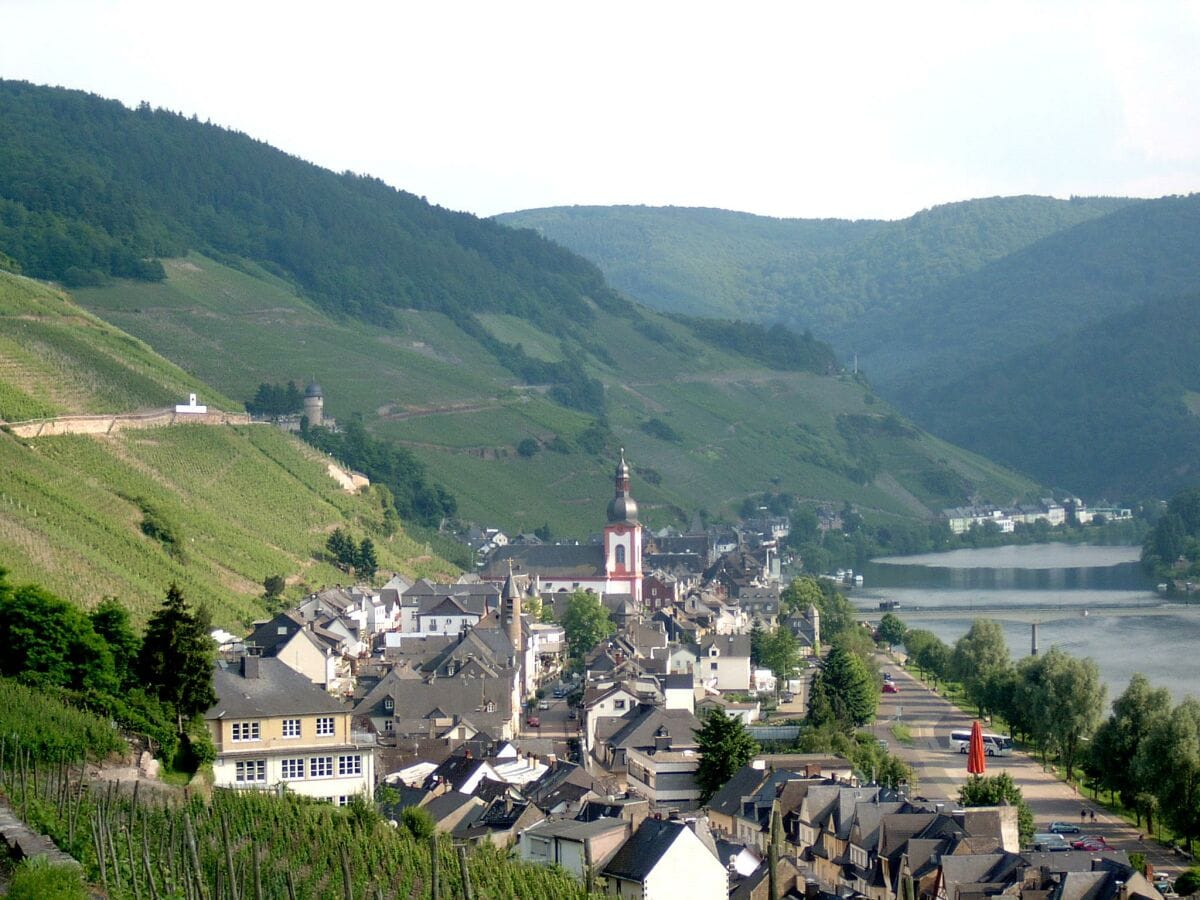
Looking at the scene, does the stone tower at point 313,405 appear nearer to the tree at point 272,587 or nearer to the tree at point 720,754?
the tree at point 272,587

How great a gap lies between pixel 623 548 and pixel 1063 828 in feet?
213

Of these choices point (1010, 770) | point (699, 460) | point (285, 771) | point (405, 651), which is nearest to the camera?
point (285, 771)

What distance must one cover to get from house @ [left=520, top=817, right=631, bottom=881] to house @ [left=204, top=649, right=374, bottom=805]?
3.64m

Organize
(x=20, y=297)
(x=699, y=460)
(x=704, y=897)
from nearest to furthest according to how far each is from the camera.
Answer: (x=704, y=897) → (x=20, y=297) → (x=699, y=460)

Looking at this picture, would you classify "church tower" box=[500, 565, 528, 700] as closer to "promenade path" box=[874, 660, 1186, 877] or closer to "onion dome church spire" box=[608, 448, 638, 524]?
"promenade path" box=[874, 660, 1186, 877]

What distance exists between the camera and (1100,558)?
558 ft

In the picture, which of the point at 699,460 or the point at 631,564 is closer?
the point at 631,564

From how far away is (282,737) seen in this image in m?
42.1

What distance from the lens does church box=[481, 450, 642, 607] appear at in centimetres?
11494

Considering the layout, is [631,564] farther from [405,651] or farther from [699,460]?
[699,460]

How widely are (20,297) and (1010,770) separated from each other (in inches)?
2570

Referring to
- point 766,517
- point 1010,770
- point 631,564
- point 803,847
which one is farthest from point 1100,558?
point 803,847

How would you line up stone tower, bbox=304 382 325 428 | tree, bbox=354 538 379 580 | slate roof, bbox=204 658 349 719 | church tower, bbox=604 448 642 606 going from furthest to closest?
stone tower, bbox=304 382 325 428
church tower, bbox=604 448 642 606
tree, bbox=354 538 379 580
slate roof, bbox=204 658 349 719

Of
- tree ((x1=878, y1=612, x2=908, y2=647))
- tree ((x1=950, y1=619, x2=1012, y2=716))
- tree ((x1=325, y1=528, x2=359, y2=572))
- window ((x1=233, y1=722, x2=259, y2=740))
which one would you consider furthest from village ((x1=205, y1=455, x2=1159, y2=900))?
tree ((x1=878, y1=612, x2=908, y2=647))
